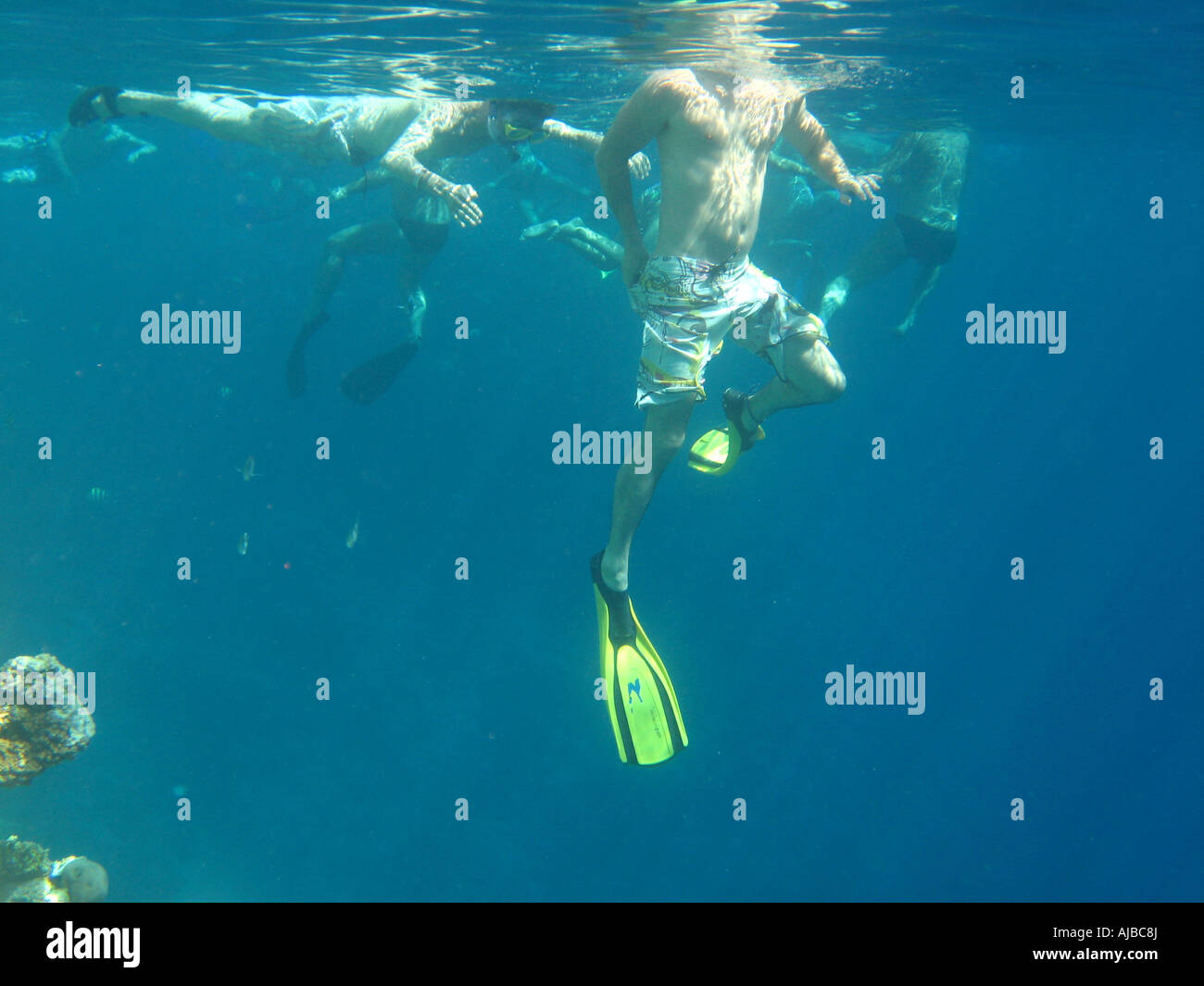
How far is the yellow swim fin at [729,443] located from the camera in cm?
536

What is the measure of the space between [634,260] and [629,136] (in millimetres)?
729

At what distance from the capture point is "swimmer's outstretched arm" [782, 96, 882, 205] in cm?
499

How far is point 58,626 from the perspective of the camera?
16.2m

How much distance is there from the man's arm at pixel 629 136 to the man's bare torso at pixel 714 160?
0.08 meters

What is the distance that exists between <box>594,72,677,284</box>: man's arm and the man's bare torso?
82 mm

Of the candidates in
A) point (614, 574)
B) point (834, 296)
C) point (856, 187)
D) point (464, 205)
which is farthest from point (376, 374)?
point (856, 187)

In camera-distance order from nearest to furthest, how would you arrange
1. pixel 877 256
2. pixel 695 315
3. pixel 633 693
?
pixel 695 315, pixel 633 693, pixel 877 256

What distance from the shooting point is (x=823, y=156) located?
16.9ft

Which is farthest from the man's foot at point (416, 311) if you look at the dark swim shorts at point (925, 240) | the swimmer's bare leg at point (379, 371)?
the dark swim shorts at point (925, 240)

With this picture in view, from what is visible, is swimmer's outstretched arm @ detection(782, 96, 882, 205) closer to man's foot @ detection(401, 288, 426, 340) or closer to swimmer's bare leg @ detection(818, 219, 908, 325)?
swimmer's bare leg @ detection(818, 219, 908, 325)

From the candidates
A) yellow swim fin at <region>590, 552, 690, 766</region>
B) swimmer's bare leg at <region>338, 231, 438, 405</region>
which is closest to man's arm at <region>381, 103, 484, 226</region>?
yellow swim fin at <region>590, 552, 690, 766</region>

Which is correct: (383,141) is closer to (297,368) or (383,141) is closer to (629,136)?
(297,368)

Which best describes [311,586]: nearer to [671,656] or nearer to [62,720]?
[671,656]

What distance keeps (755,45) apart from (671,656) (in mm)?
12390
